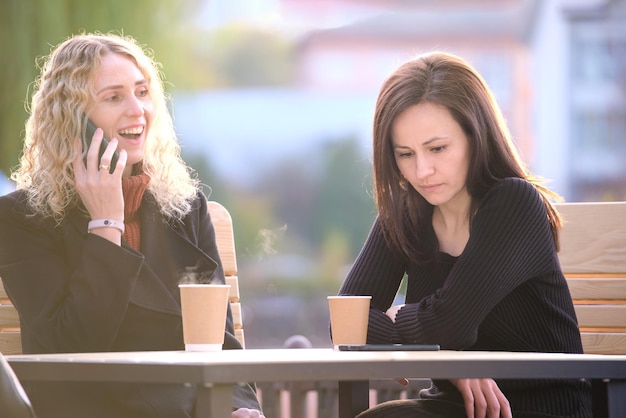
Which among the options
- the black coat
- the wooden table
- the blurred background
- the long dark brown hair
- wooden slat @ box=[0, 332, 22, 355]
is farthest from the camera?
the blurred background

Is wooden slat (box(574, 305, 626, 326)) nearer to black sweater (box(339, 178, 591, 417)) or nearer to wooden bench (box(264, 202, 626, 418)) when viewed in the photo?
wooden bench (box(264, 202, 626, 418))

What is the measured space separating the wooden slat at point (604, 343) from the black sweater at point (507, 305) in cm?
56

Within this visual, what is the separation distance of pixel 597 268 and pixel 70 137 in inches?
56.8

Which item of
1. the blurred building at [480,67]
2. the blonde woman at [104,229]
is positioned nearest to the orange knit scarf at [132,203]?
the blonde woman at [104,229]

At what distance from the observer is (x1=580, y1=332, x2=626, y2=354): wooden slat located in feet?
8.61

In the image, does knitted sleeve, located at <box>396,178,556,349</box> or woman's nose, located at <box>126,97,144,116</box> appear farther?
woman's nose, located at <box>126,97,144,116</box>

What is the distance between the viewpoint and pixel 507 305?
2.08 m

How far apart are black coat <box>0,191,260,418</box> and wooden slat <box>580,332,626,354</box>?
3.10 feet

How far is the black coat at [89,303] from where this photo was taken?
2.07 meters

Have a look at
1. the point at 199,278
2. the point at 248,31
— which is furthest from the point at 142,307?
the point at 248,31

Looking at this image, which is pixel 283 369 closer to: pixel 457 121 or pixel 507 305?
pixel 507 305

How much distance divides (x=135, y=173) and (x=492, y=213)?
3.17 ft

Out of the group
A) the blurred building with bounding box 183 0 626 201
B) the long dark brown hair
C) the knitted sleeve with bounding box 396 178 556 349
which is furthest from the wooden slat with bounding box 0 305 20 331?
the blurred building with bounding box 183 0 626 201

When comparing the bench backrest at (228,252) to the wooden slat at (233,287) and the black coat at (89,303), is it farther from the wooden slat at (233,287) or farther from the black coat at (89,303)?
the black coat at (89,303)
